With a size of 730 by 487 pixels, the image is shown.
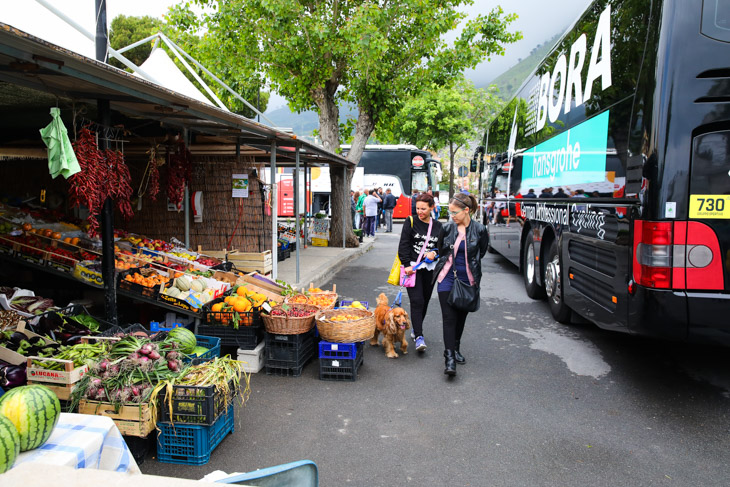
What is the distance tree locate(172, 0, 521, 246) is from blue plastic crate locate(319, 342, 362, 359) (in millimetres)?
9880

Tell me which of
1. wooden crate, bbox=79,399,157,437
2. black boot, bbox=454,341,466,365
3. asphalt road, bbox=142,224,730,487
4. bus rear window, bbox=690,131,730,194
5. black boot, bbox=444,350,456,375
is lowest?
asphalt road, bbox=142,224,730,487

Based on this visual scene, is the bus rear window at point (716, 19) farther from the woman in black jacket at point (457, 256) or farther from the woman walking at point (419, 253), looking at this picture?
the woman walking at point (419, 253)

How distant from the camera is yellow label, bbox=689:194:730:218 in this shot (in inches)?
172

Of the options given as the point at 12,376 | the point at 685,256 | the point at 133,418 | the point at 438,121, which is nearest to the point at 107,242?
the point at 12,376

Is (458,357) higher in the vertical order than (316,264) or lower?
lower

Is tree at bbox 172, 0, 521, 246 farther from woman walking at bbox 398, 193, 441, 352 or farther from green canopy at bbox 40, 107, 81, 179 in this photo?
green canopy at bbox 40, 107, 81, 179

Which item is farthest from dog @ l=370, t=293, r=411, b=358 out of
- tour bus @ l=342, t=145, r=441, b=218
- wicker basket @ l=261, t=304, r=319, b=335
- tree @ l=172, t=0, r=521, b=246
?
tour bus @ l=342, t=145, r=441, b=218

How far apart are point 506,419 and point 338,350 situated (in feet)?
6.13

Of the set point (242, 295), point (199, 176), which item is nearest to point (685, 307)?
point (242, 295)

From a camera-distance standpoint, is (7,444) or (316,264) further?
(316,264)

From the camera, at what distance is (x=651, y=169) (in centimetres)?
449

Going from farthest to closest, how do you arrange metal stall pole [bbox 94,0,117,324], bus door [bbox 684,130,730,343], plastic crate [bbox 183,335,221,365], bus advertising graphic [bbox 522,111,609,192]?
bus advertising graphic [bbox 522,111,609,192]
metal stall pole [bbox 94,0,117,324]
plastic crate [bbox 183,335,221,365]
bus door [bbox 684,130,730,343]

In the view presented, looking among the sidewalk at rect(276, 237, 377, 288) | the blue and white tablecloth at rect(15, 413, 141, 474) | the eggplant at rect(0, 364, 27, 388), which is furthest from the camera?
the sidewalk at rect(276, 237, 377, 288)

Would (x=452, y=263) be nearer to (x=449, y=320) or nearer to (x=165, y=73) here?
(x=449, y=320)
